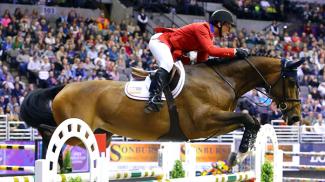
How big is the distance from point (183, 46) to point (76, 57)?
37.4 ft

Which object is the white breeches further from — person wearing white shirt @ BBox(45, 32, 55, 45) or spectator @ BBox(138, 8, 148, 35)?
spectator @ BBox(138, 8, 148, 35)

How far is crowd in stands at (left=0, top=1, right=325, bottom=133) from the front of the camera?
60.0 feet

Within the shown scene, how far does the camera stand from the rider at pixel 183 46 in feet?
25.9

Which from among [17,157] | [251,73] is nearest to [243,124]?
[251,73]

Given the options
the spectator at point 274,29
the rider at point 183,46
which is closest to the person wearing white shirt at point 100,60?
the spectator at point 274,29

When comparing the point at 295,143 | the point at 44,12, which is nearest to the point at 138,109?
the point at 295,143

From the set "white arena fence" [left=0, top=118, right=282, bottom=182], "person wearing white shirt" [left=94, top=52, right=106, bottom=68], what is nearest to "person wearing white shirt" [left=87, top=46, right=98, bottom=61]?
"person wearing white shirt" [left=94, top=52, right=106, bottom=68]

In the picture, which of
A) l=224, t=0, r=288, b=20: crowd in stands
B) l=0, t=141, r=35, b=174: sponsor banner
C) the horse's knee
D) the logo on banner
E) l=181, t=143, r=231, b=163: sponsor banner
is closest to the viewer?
the horse's knee

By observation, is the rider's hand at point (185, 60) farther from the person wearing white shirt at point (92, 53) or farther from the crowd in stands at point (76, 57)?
the person wearing white shirt at point (92, 53)

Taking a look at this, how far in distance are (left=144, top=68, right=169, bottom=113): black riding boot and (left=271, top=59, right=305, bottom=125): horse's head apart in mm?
1337

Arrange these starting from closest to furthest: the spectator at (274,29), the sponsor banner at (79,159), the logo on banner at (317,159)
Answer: the sponsor banner at (79,159) < the logo on banner at (317,159) < the spectator at (274,29)

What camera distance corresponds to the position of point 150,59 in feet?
70.0

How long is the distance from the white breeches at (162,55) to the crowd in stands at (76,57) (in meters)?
9.27

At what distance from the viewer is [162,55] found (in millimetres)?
8016
